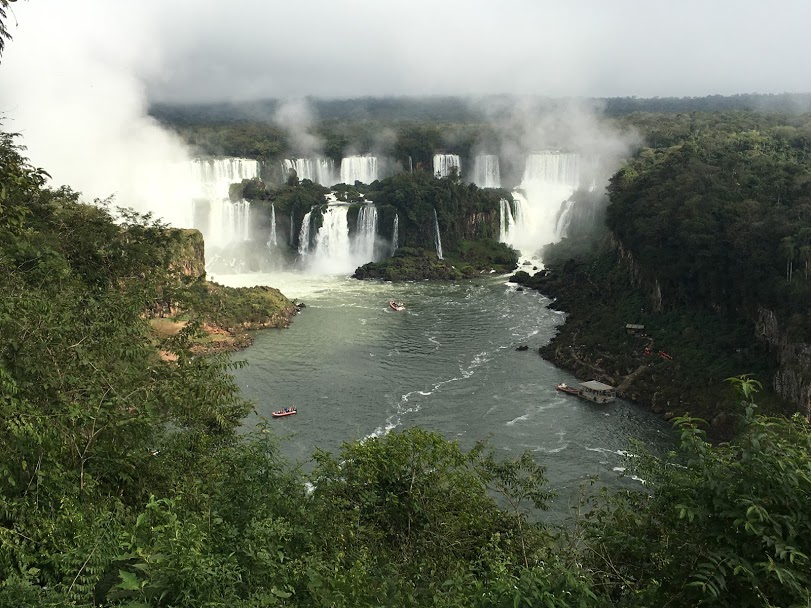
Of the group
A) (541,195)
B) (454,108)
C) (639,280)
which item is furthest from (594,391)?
(454,108)

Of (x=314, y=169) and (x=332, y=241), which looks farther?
(x=314, y=169)

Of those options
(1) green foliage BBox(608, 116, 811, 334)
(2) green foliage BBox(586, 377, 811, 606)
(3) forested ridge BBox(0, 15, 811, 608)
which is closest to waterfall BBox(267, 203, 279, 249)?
(1) green foliage BBox(608, 116, 811, 334)

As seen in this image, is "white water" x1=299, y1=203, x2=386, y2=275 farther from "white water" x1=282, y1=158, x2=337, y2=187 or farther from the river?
"white water" x1=282, y1=158, x2=337, y2=187

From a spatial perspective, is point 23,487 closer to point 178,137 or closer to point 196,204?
point 196,204

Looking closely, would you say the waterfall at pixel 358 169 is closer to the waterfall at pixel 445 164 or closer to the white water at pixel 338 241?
the waterfall at pixel 445 164

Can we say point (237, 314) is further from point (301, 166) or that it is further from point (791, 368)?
point (301, 166)

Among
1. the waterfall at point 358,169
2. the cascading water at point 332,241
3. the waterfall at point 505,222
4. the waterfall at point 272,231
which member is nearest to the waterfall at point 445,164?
the waterfall at point 358,169
